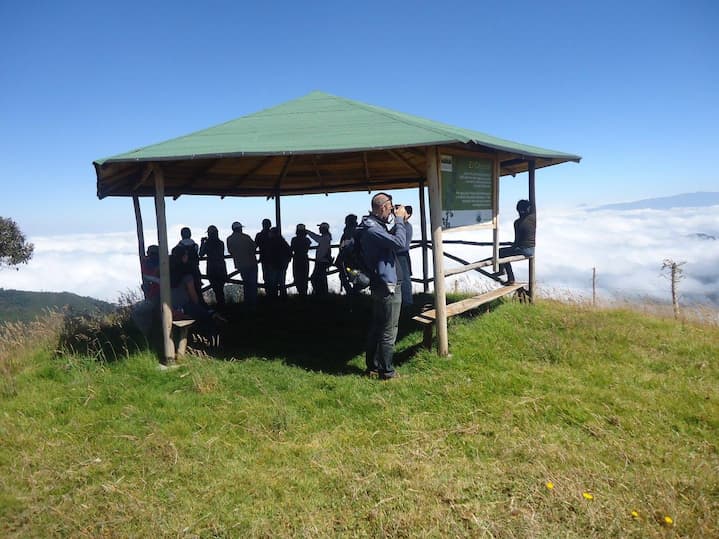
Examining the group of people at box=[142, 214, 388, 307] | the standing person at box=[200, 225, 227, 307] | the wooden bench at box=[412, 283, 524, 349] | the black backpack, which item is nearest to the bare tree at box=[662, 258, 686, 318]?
the wooden bench at box=[412, 283, 524, 349]

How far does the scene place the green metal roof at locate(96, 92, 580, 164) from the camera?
546 cm

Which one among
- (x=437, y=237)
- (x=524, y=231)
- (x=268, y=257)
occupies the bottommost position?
(x=268, y=257)

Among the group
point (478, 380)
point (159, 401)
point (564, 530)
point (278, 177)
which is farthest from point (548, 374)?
point (278, 177)

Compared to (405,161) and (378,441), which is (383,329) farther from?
(405,161)

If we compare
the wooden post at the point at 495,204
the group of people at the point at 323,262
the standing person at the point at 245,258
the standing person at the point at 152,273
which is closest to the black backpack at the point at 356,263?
the group of people at the point at 323,262

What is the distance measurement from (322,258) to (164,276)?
14.9 ft

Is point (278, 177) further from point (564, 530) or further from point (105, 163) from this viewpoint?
point (564, 530)

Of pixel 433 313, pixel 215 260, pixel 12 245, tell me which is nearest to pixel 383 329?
pixel 433 313

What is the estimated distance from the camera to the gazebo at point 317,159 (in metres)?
5.66

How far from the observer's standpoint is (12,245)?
1952cm

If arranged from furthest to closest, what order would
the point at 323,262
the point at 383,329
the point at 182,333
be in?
the point at 323,262
the point at 182,333
the point at 383,329

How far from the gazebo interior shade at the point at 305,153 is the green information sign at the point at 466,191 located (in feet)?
0.82

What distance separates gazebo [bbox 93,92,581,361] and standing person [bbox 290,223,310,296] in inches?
65.0

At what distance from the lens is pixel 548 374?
5684mm
